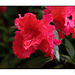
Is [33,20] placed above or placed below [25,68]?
above

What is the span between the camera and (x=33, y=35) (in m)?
0.59

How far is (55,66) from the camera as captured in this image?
837 millimetres

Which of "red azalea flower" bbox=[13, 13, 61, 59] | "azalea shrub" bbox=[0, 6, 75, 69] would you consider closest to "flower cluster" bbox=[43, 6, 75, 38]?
"azalea shrub" bbox=[0, 6, 75, 69]

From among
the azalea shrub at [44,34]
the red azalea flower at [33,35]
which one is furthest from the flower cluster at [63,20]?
the red azalea flower at [33,35]

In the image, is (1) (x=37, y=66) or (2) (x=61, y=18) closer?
(2) (x=61, y=18)

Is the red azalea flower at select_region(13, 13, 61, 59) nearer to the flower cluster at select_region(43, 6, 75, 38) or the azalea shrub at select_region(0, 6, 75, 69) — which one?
the azalea shrub at select_region(0, 6, 75, 69)

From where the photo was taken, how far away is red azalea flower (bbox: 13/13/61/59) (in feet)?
1.77

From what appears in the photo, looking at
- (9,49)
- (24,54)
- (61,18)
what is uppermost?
(61,18)

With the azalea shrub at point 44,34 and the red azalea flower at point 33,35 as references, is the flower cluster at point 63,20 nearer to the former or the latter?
the azalea shrub at point 44,34

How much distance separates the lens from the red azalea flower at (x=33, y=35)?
0.54 m
